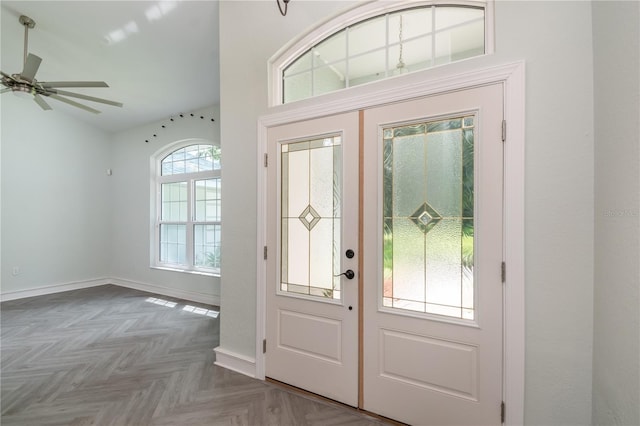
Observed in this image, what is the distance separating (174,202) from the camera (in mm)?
5543

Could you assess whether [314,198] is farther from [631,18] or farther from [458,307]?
[631,18]

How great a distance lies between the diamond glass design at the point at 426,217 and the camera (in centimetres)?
183

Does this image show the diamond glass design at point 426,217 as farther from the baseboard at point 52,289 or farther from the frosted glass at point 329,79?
the baseboard at point 52,289

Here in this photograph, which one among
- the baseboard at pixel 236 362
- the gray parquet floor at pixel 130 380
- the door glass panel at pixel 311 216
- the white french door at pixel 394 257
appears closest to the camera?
the white french door at pixel 394 257

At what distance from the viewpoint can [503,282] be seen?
Result: 1634mm

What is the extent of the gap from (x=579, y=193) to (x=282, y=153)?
196cm

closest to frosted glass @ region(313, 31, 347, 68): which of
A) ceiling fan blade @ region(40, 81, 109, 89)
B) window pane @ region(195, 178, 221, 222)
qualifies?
ceiling fan blade @ region(40, 81, 109, 89)

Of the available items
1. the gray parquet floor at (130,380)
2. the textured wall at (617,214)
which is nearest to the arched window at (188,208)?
the gray parquet floor at (130,380)

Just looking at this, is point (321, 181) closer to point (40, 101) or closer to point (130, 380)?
point (130, 380)

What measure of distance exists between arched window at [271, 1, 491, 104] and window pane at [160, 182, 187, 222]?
375 cm

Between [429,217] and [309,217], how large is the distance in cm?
92

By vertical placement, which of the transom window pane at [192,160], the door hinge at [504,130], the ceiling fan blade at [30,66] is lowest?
the door hinge at [504,130]

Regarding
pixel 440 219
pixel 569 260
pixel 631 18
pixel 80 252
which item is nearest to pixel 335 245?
pixel 440 219

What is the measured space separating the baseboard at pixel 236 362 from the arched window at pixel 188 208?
90.0 inches
